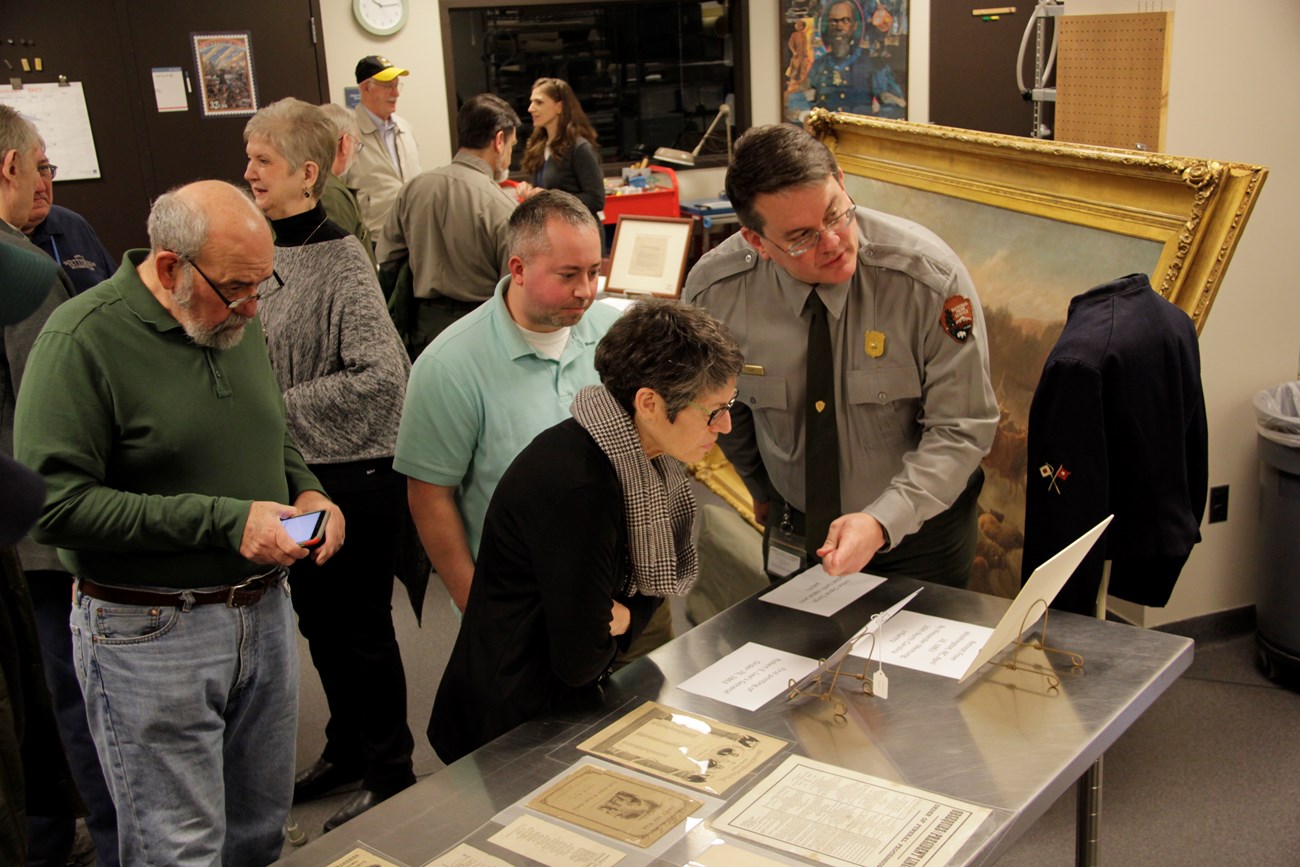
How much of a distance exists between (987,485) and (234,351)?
2321 mm

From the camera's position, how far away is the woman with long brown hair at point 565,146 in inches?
231

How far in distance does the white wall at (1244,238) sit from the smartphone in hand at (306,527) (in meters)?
2.78

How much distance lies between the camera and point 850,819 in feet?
5.12

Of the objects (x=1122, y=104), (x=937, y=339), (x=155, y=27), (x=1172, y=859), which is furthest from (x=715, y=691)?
(x=155, y=27)

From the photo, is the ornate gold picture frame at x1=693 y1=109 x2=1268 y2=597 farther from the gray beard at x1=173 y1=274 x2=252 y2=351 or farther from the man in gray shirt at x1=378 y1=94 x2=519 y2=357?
the gray beard at x1=173 y1=274 x2=252 y2=351

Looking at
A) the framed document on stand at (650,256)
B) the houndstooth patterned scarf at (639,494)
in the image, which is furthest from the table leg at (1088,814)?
the framed document on stand at (650,256)

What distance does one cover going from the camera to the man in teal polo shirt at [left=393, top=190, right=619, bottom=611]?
7.76 feet

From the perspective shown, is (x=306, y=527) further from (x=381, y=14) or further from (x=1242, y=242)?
(x=381, y=14)

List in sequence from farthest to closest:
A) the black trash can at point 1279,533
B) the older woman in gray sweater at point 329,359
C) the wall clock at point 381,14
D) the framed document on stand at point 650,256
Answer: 1. the wall clock at point 381,14
2. the framed document on stand at point 650,256
3. the black trash can at point 1279,533
4. the older woman in gray sweater at point 329,359

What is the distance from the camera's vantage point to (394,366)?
8.99 ft

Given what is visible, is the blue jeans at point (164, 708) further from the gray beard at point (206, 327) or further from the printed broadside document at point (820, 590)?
the printed broadside document at point (820, 590)

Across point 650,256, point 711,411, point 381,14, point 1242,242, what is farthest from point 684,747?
point 381,14

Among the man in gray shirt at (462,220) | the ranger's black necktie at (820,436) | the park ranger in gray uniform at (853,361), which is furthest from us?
the man in gray shirt at (462,220)

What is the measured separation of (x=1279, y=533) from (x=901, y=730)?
2431 mm
